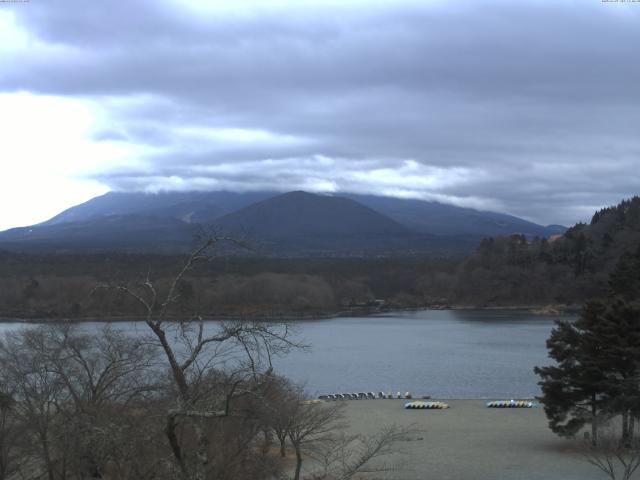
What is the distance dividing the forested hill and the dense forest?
125mm

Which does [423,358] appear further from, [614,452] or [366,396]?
[614,452]

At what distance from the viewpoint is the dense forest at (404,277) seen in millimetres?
79375

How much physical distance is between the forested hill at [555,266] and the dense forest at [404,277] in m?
0.13

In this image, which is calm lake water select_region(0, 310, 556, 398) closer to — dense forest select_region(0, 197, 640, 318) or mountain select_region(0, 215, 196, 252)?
dense forest select_region(0, 197, 640, 318)

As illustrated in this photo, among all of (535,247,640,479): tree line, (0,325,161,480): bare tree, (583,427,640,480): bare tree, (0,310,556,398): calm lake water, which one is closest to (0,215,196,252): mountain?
(0,310,556,398): calm lake water

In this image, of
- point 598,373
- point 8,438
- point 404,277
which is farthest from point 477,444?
point 404,277

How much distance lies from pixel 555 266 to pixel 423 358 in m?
55.2

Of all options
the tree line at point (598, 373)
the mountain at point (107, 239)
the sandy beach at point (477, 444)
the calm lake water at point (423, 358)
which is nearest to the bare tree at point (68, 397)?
the sandy beach at point (477, 444)

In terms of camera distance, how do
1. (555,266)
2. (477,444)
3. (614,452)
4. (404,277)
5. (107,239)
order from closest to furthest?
(614,452) < (477,444) < (555,266) < (404,277) < (107,239)

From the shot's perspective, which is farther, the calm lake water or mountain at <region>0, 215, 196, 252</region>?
mountain at <region>0, 215, 196, 252</region>

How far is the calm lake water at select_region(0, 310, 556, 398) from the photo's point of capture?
1439 inches

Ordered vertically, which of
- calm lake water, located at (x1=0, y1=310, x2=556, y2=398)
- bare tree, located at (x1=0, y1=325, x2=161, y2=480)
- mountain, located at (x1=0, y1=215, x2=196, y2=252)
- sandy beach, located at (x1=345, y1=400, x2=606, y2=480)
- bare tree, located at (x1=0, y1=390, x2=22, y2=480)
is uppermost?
mountain, located at (x1=0, y1=215, x2=196, y2=252)

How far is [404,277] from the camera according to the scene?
110000 mm

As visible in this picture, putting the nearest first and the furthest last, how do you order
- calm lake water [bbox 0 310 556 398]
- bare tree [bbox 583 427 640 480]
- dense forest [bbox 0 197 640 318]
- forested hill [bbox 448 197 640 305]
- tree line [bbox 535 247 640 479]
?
bare tree [bbox 583 427 640 480] → tree line [bbox 535 247 640 479] → calm lake water [bbox 0 310 556 398] → dense forest [bbox 0 197 640 318] → forested hill [bbox 448 197 640 305]
